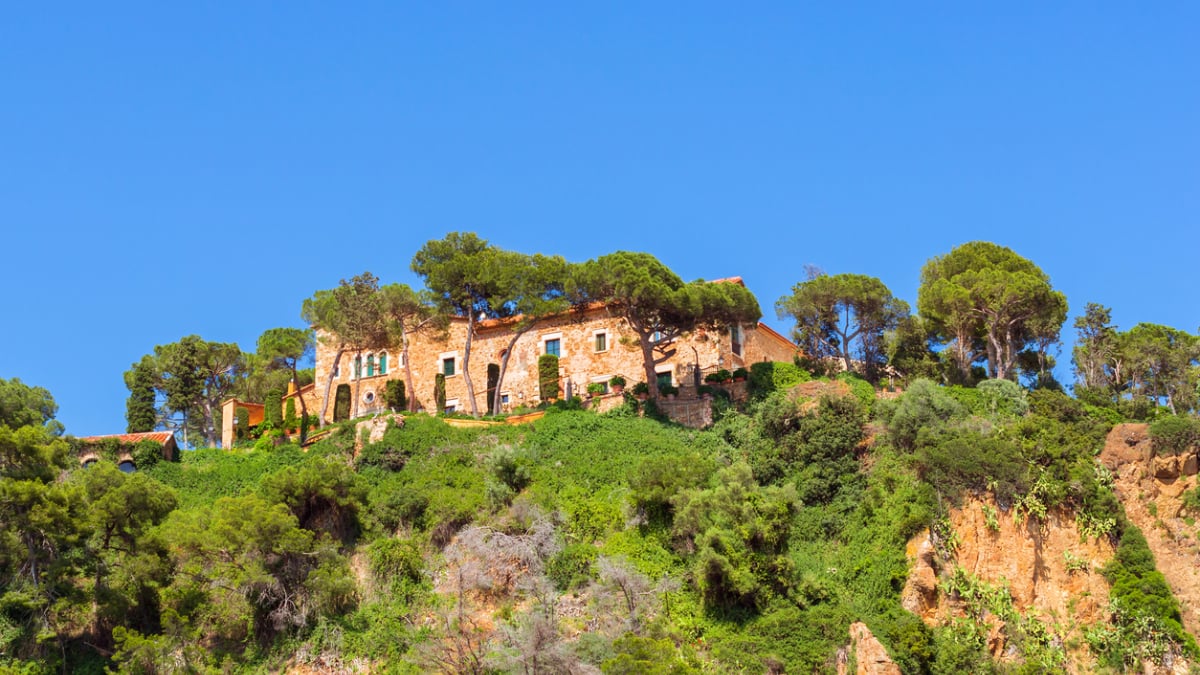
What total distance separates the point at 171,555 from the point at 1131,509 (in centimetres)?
2701

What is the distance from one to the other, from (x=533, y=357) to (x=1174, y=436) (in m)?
25.1

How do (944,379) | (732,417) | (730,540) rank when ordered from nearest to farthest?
1. (730,540)
2. (732,417)
3. (944,379)

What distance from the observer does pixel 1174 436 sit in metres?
37.8

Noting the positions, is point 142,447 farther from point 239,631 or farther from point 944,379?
point 944,379

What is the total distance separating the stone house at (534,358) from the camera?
50.8 m

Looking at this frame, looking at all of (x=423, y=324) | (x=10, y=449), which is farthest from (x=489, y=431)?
(x=10, y=449)

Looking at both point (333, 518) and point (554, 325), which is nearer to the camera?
point (333, 518)

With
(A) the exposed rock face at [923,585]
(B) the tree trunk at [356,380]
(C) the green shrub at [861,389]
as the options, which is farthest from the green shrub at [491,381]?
(A) the exposed rock face at [923,585]

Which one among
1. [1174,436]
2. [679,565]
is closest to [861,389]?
[1174,436]

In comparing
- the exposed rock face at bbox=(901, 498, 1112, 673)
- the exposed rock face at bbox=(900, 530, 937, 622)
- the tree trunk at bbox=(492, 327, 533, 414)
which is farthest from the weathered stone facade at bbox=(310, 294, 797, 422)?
the exposed rock face at bbox=(900, 530, 937, 622)

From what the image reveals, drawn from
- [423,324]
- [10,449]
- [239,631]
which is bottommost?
[239,631]

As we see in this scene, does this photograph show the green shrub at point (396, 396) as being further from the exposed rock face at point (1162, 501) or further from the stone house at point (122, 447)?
the exposed rock face at point (1162, 501)

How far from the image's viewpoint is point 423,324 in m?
50.5

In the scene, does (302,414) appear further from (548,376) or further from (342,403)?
(548,376)
